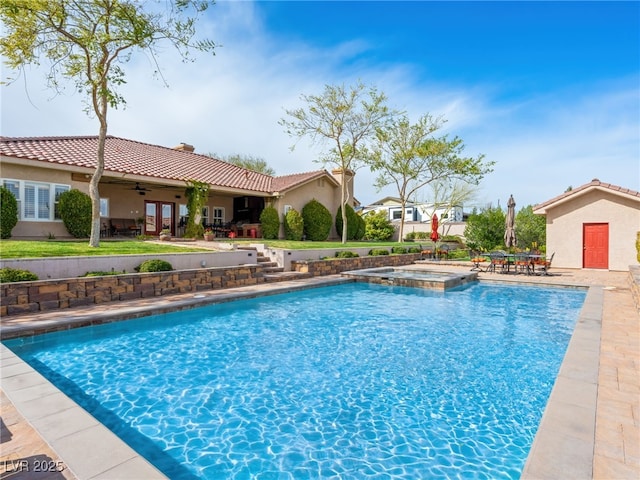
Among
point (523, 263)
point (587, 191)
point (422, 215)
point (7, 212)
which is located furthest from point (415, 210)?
point (7, 212)

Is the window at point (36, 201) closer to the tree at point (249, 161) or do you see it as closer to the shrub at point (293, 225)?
the shrub at point (293, 225)

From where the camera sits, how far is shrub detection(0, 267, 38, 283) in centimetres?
848

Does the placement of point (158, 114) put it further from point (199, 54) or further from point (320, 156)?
point (320, 156)

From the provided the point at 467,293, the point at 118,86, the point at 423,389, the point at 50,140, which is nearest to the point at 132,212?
the point at 50,140

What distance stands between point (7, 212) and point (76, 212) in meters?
2.38

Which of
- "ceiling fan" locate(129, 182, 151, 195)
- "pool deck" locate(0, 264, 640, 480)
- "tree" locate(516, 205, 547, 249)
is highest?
"ceiling fan" locate(129, 182, 151, 195)

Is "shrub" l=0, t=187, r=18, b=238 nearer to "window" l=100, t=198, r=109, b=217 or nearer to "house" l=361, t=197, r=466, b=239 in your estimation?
"window" l=100, t=198, r=109, b=217

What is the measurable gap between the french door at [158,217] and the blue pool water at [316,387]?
13.3 m

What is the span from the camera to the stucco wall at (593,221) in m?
19.0

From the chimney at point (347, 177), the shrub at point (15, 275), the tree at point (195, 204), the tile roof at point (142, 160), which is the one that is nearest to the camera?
the shrub at point (15, 275)

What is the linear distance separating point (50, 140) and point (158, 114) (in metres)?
6.26

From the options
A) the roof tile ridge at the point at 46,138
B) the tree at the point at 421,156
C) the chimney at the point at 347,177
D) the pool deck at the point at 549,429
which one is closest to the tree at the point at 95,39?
the roof tile ridge at the point at 46,138

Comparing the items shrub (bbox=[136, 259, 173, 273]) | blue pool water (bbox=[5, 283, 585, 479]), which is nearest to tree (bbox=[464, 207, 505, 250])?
blue pool water (bbox=[5, 283, 585, 479])

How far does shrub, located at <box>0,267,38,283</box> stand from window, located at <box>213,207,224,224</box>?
1573 cm
